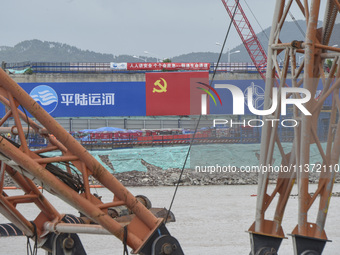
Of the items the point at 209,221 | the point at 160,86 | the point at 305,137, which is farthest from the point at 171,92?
the point at 305,137

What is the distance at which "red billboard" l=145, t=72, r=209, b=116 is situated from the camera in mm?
47781

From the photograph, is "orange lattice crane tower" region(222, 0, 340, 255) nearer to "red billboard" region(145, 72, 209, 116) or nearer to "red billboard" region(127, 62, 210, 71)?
"red billboard" region(145, 72, 209, 116)

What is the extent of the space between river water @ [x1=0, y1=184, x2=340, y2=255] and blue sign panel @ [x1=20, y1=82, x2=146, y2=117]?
2010 centimetres

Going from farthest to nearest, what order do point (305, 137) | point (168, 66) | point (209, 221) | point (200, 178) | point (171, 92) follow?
point (168, 66) → point (171, 92) → point (200, 178) → point (209, 221) → point (305, 137)

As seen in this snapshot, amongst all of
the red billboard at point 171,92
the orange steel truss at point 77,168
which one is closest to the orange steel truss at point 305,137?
the orange steel truss at point 77,168

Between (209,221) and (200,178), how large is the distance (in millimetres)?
11353

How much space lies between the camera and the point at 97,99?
47594 millimetres

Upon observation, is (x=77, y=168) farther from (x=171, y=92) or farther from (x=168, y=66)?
(x=168, y=66)

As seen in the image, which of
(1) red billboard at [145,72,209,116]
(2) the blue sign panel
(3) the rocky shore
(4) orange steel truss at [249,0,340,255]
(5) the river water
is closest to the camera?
(4) orange steel truss at [249,0,340,255]

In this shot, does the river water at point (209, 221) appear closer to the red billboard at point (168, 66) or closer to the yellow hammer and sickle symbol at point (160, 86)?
the yellow hammer and sickle symbol at point (160, 86)

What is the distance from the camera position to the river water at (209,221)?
13586mm

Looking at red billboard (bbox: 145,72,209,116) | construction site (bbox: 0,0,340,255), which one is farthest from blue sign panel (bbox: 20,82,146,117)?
construction site (bbox: 0,0,340,255)

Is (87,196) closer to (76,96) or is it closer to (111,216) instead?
(111,216)

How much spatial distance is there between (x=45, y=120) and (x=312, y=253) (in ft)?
15.7
